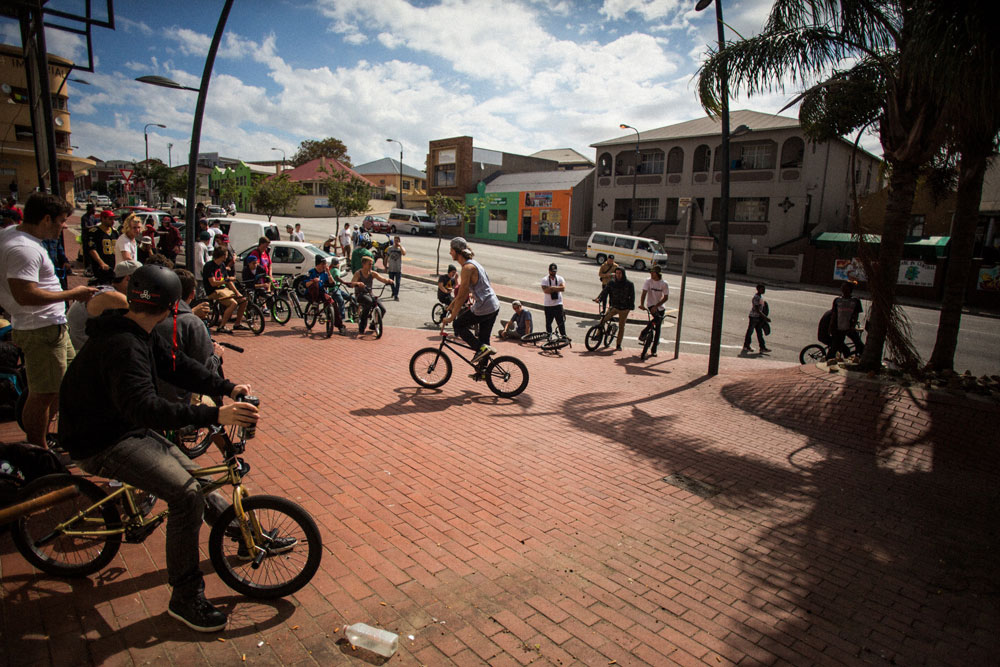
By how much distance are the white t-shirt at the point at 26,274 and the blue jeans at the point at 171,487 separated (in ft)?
6.34

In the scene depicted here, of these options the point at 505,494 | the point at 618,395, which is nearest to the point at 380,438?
the point at 505,494

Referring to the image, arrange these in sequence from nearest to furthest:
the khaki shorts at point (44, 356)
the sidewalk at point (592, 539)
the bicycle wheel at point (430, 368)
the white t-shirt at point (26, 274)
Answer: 1. the sidewalk at point (592, 539)
2. the white t-shirt at point (26, 274)
3. the khaki shorts at point (44, 356)
4. the bicycle wheel at point (430, 368)

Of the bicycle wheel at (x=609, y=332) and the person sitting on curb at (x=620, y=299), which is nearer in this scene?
the person sitting on curb at (x=620, y=299)

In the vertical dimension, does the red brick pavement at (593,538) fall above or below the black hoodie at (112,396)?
below

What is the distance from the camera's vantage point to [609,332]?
1227 centimetres

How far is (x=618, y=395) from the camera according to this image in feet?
27.1

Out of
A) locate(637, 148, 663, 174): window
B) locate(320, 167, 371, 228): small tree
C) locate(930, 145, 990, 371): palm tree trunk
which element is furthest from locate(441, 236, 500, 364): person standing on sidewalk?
locate(637, 148, 663, 174): window

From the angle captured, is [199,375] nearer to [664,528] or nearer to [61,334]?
[61,334]

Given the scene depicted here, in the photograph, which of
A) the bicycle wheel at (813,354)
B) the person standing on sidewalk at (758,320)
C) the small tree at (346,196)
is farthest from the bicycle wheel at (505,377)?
the small tree at (346,196)

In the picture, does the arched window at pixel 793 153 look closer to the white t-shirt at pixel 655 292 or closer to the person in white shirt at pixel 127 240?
the white t-shirt at pixel 655 292

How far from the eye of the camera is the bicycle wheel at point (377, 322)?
35.1 ft

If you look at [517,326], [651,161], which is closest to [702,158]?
[651,161]

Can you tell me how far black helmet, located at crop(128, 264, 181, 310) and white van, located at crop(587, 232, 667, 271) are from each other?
30.4m

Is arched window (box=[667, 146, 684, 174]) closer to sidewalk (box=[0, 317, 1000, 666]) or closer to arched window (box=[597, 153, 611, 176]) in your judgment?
arched window (box=[597, 153, 611, 176])
